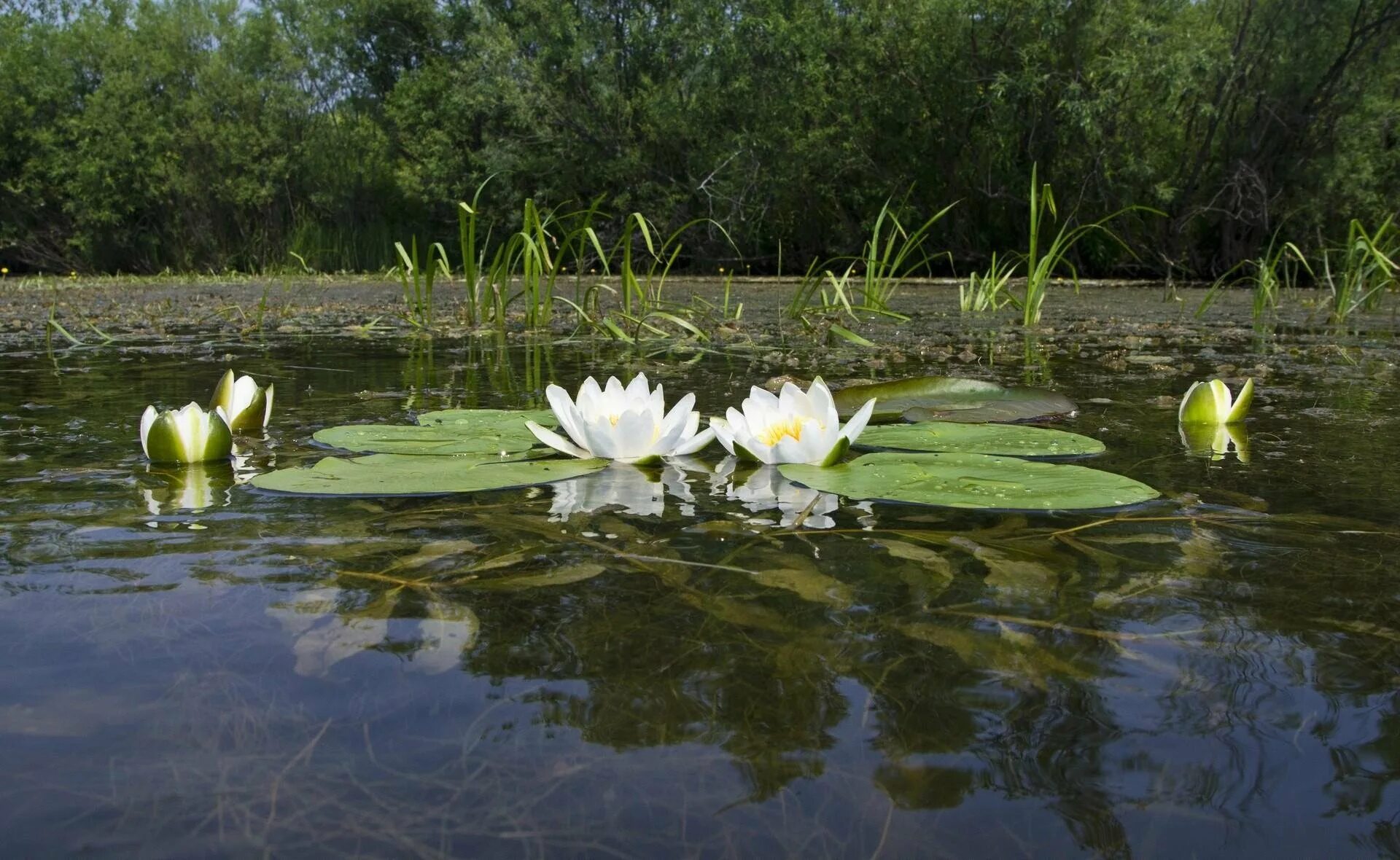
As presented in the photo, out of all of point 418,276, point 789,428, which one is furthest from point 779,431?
point 418,276

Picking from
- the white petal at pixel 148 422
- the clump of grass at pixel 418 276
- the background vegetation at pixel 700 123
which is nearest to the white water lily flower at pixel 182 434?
the white petal at pixel 148 422

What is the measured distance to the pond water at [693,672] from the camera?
51 centimetres

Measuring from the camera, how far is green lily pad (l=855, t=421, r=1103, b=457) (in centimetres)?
150

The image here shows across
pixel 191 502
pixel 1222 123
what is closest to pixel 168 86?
pixel 1222 123

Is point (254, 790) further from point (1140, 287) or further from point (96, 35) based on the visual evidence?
point (96, 35)

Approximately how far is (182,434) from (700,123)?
43.8ft

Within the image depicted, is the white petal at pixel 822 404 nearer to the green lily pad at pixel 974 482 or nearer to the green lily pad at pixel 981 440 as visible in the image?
the green lily pad at pixel 974 482

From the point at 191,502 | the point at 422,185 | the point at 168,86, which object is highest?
the point at 168,86

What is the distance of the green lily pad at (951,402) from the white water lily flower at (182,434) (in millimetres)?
1013

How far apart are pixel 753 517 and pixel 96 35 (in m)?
22.6

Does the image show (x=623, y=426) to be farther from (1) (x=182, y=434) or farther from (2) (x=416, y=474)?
(1) (x=182, y=434)

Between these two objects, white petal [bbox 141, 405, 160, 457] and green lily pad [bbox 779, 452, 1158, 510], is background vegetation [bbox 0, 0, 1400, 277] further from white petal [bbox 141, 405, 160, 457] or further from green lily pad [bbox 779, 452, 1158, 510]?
white petal [bbox 141, 405, 160, 457]

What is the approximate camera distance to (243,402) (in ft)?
5.57

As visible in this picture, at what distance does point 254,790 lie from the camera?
1.75 ft
